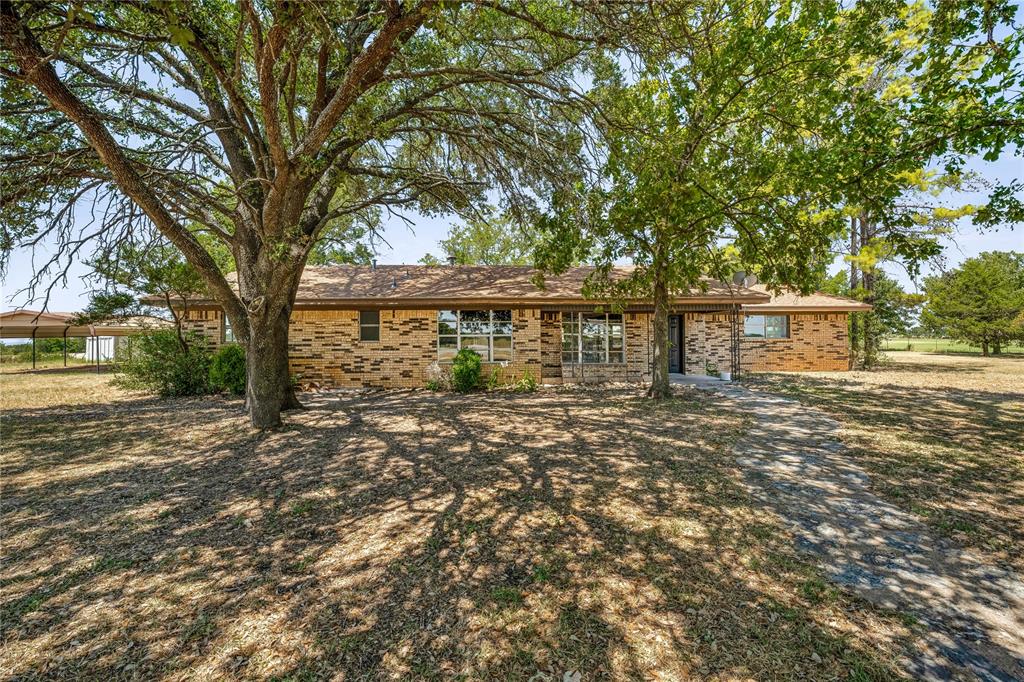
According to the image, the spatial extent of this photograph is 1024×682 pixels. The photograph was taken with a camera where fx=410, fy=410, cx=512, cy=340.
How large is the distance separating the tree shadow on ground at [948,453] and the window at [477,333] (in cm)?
856

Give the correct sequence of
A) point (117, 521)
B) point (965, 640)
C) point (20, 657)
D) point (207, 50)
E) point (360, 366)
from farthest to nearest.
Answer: point (360, 366), point (207, 50), point (117, 521), point (965, 640), point (20, 657)

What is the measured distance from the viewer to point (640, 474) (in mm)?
5535

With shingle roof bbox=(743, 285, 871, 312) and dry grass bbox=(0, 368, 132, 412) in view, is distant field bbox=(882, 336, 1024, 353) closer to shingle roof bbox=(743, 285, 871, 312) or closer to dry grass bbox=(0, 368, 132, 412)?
shingle roof bbox=(743, 285, 871, 312)

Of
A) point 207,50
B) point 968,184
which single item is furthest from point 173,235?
point 968,184

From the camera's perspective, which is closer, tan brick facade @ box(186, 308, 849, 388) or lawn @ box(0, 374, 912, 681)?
lawn @ box(0, 374, 912, 681)

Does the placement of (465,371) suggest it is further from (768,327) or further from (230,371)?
(768,327)

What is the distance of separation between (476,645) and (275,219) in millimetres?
7166

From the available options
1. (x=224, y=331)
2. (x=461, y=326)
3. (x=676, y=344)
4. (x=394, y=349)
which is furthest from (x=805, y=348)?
(x=224, y=331)

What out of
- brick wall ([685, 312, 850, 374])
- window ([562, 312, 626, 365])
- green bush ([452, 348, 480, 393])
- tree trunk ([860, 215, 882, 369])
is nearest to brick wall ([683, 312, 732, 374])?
brick wall ([685, 312, 850, 374])

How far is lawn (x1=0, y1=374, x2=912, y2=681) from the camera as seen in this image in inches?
99.3

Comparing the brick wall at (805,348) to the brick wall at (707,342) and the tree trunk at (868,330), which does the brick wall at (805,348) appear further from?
the brick wall at (707,342)

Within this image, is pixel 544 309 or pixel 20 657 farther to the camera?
pixel 544 309

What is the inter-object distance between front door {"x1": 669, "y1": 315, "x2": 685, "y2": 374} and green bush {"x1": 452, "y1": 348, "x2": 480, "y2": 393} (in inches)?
Answer: 337

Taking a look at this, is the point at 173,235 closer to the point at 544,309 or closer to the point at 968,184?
the point at 544,309
